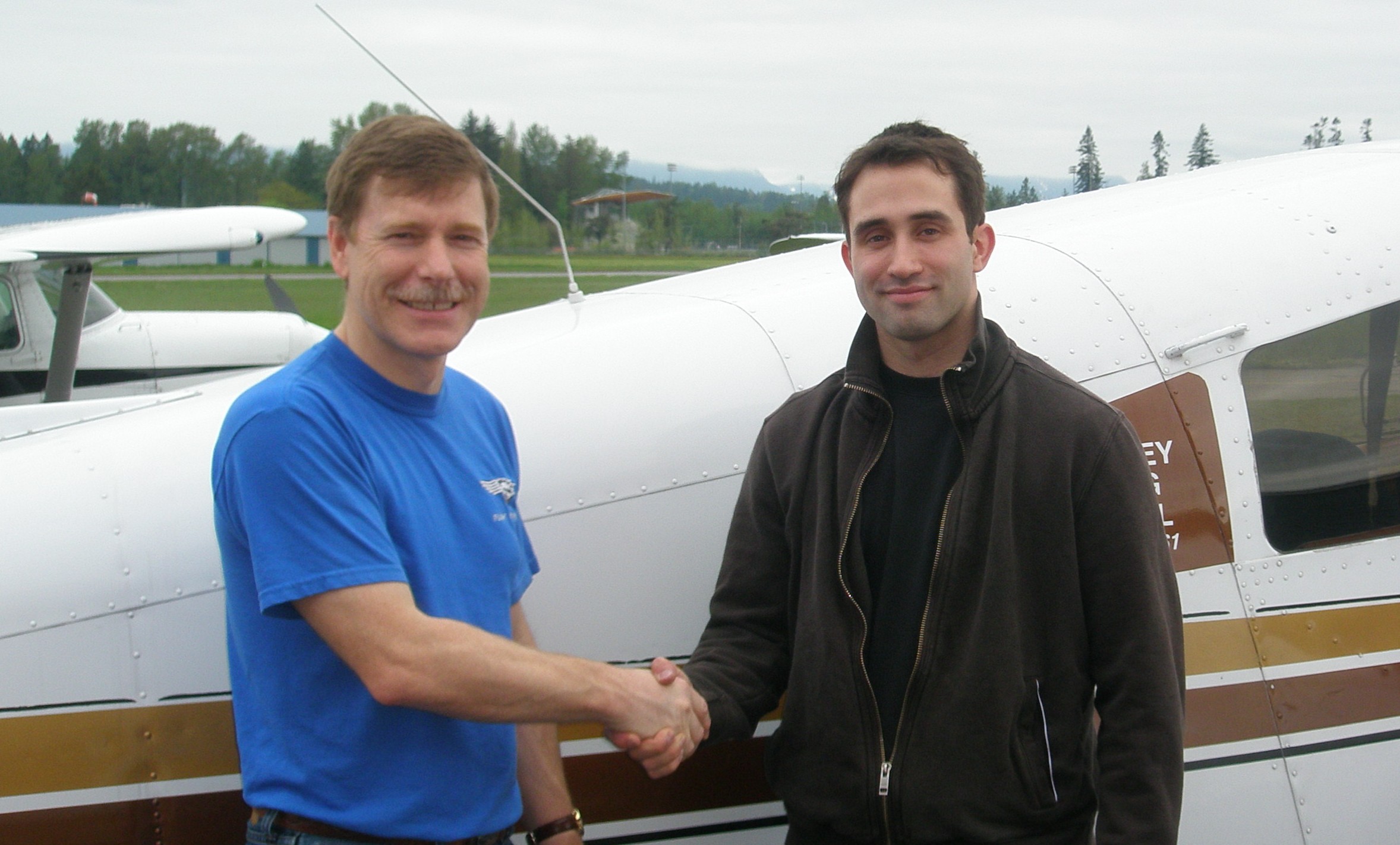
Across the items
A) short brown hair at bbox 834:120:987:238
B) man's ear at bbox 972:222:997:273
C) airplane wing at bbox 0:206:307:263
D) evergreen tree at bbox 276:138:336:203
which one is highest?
evergreen tree at bbox 276:138:336:203

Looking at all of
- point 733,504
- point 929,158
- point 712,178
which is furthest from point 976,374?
point 712,178

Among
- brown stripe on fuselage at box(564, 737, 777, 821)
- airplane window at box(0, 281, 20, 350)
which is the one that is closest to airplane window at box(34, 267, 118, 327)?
airplane window at box(0, 281, 20, 350)

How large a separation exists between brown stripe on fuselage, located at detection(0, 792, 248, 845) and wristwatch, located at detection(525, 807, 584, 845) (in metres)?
0.60

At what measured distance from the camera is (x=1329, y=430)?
333 centimetres

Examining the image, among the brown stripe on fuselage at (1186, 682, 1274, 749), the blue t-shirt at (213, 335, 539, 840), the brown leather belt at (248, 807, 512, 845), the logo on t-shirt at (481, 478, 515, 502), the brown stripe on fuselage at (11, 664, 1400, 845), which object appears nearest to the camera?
the blue t-shirt at (213, 335, 539, 840)

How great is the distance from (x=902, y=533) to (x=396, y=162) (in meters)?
1.20

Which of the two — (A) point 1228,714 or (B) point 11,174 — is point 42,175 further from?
(A) point 1228,714

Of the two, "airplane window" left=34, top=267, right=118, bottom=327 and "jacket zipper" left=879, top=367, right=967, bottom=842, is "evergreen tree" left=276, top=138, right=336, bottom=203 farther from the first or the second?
"jacket zipper" left=879, top=367, right=967, bottom=842

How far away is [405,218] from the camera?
2.19 metres


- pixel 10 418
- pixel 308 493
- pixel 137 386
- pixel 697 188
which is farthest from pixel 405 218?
pixel 137 386

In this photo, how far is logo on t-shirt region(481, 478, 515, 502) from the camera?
229cm

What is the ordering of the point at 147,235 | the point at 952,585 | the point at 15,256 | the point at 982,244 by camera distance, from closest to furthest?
the point at 952,585
the point at 982,244
the point at 15,256
the point at 147,235

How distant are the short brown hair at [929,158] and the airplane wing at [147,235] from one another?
10.2 metres

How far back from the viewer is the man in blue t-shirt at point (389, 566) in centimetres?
195
